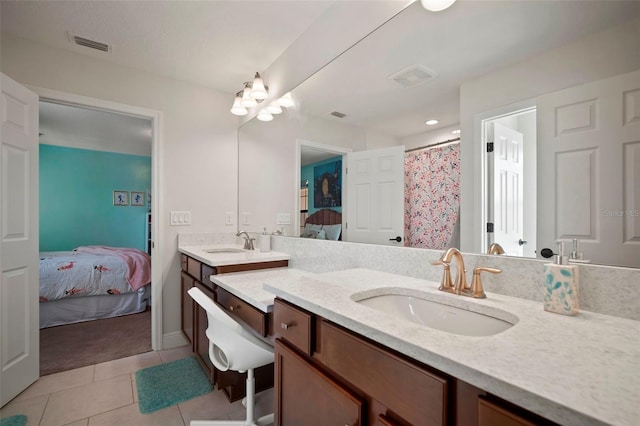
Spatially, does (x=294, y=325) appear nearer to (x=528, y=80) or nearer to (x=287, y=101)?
(x=528, y=80)

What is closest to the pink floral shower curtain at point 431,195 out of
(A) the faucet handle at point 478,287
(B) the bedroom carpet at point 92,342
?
(A) the faucet handle at point 478,287

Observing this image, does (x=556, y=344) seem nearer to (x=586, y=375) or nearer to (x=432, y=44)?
(x=586, y=375)

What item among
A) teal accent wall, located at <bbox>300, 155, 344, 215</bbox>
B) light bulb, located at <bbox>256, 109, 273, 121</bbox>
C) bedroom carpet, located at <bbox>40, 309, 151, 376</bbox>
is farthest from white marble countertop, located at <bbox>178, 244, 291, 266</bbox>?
light bulb, located at <bbox>256, 109, 273, 121</bbox>

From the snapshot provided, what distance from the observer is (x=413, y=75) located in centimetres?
133

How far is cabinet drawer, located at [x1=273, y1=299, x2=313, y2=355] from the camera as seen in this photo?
3.01 ft

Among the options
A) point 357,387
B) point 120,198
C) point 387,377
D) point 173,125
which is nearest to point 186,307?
point 173,125

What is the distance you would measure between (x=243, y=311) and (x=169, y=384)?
41.4 inches

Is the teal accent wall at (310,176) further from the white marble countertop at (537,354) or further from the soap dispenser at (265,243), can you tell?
the white marble countertop at (537,354)

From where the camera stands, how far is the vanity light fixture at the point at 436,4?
119cm

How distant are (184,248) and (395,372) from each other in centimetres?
227

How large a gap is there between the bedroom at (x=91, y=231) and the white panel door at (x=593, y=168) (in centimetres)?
303

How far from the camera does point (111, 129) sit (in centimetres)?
434

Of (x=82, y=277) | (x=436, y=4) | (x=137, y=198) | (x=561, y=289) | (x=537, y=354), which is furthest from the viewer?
(x=137, y=198)

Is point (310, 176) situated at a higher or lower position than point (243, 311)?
higher
